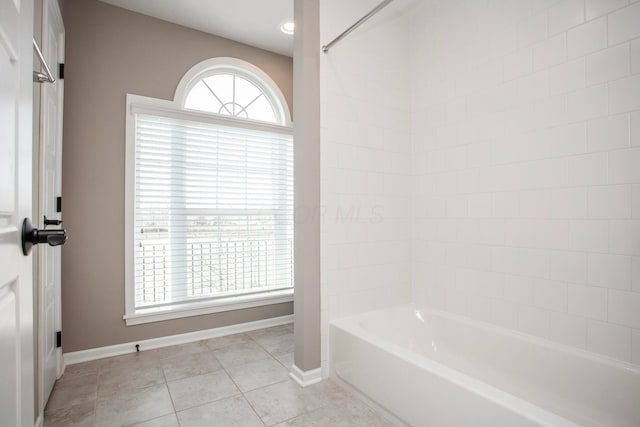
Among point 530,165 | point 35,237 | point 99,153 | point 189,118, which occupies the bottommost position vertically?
point 35,237

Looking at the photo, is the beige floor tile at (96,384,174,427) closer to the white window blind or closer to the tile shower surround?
the white window blind

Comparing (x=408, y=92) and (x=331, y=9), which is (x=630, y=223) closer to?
(x=408, y=92)

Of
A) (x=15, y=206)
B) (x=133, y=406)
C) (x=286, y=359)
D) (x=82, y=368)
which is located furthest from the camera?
(x=286, y=359)

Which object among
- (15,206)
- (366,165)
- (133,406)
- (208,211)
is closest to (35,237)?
(15,206)

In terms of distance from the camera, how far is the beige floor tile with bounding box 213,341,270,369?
241 centimetres

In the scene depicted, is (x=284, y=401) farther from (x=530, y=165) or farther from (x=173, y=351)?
(x=530, y=165)

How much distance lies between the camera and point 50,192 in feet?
6.72

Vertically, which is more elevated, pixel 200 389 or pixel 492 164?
pixel 492 164

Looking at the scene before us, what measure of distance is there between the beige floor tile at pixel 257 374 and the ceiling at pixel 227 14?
276 cm

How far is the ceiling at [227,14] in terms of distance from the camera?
2.58m

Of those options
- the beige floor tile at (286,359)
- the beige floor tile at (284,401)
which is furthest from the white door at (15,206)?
the beige floor tile at (286,359)

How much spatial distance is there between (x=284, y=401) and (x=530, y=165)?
194 centimetres

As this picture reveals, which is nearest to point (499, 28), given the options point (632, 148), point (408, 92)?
point (408, 92)

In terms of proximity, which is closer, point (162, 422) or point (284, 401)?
point (162, 422)
